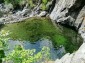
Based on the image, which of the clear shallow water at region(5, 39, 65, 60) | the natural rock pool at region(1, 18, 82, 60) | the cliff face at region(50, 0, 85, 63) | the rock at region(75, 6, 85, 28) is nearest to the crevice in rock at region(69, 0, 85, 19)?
the cliff face at region(50, 0, 85, 63)

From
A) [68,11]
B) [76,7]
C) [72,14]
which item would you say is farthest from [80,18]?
[68,11]

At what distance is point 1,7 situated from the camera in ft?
356

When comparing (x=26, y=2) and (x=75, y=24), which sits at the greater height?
(x=26, y=2)

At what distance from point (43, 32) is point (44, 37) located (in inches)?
171

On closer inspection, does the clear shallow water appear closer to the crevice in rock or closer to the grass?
the grass

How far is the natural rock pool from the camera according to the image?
48188 millimetres

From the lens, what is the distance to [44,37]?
2195 inches

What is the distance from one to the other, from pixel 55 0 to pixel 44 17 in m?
8.24

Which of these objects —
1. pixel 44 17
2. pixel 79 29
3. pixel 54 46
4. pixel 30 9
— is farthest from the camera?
pixel 30 9

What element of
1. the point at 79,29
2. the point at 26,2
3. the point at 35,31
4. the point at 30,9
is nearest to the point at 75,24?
the point at 79,29

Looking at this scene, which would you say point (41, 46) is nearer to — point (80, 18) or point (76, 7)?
point (80, 18)

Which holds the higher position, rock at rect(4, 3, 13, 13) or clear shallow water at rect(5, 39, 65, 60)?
rock at rect(4, 3, 13, 13)

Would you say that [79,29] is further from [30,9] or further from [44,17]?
[30,9]

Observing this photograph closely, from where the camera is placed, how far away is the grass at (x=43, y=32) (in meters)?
51.4
